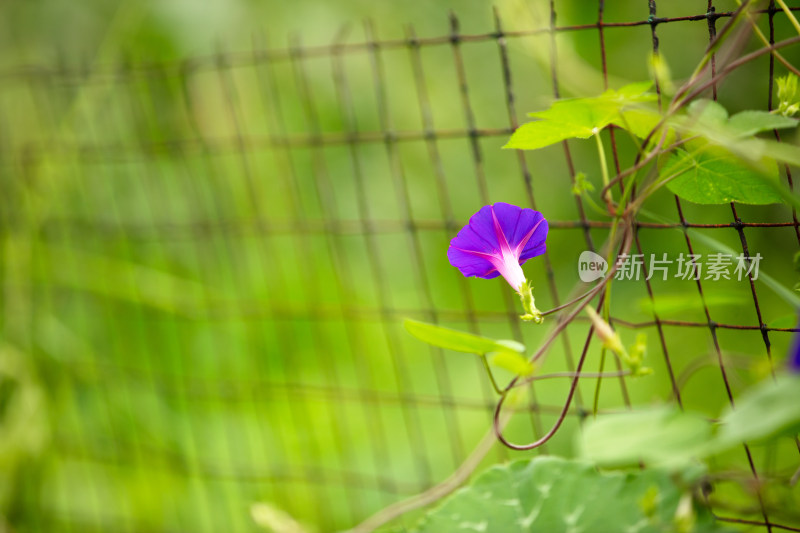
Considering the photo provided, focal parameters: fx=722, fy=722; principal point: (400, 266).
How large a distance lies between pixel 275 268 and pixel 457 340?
1.76m

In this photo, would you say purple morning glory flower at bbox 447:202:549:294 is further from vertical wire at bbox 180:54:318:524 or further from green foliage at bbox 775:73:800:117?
vertical wire at bbox 180:54:318:524

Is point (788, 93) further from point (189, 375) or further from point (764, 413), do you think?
point (189, 375)

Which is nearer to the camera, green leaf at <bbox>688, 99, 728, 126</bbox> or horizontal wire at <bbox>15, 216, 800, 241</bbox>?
green leaf at <bbox>688, 99, 728, 126</bbox>

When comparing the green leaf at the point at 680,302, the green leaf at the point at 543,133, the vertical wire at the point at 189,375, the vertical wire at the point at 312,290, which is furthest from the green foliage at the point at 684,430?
the vertical wire at the point at 189,375

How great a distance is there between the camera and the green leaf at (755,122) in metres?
0.50

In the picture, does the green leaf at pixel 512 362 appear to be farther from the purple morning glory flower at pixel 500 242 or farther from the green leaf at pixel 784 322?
the green leaf at pixel 784 322

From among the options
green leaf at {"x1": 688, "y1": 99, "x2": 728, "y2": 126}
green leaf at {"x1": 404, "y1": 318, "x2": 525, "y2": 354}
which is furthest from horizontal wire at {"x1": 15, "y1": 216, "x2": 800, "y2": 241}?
green leaf at {"x1": 404, "y1": 318, "x2": 525, "y2": 354}

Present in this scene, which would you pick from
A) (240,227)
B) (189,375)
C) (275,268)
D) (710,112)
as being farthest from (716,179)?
(275,268)

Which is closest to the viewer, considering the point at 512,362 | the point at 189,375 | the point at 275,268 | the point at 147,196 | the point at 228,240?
the point at 512,362

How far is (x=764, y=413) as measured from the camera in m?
0.37

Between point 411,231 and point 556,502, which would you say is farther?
point 411,231

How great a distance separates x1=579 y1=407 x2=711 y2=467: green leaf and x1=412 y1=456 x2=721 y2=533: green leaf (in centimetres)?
14

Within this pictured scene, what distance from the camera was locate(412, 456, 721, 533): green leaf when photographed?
568 millimetres

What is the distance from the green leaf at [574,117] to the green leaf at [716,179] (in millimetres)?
63
